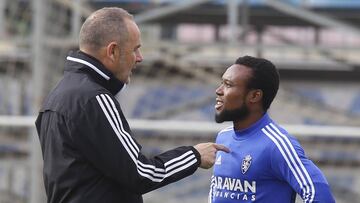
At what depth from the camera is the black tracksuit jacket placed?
10.9 feet

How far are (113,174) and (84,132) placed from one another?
0.62ft

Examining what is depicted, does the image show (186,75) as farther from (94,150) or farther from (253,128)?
(94,150)

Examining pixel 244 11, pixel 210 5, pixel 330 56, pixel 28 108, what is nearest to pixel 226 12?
pixel 210 5

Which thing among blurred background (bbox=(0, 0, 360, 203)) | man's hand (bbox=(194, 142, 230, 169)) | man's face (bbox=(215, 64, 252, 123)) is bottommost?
blurred background (bbox=(0, 0, 360, 203))

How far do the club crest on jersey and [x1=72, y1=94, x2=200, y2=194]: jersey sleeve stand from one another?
1.56 feet

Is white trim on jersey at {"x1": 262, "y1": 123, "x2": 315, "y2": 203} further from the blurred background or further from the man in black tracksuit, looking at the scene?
the blurred background

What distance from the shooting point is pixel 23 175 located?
9.27 meters

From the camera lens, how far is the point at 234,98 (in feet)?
12.5

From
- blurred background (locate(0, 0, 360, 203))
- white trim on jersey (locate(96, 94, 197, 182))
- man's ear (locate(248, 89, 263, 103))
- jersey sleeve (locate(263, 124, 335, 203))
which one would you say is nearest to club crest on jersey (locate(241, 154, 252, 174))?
jersey sleeve (locate(263, 124, 335, 203))

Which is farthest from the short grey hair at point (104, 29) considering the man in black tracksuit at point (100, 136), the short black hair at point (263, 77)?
the short black hair at point (263, 77)

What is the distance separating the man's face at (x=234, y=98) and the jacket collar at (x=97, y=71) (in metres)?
0.52

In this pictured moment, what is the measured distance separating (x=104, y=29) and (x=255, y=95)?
0.76 m

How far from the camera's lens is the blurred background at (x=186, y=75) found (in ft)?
23.5

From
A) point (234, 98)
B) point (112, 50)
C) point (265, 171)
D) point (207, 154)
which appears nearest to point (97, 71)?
point (112, 50)
